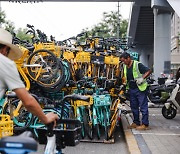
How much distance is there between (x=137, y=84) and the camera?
28.1ft

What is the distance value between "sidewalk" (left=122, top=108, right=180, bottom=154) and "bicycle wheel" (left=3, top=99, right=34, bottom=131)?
6.57ft

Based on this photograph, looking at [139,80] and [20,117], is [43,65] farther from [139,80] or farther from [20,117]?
[139,80]

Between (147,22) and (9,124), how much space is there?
25.4 meters

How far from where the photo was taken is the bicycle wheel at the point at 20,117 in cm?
739

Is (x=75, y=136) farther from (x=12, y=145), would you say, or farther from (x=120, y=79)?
(x=120, y=79)

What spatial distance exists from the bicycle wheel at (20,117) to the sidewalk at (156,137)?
200 centimetres

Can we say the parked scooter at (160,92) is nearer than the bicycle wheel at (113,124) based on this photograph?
No

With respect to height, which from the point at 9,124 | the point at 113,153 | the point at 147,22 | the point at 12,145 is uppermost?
the point at 147,22

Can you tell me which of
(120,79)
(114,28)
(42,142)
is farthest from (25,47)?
(114,28)

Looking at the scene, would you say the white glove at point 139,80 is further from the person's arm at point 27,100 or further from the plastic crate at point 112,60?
the person's arm at point 27,100

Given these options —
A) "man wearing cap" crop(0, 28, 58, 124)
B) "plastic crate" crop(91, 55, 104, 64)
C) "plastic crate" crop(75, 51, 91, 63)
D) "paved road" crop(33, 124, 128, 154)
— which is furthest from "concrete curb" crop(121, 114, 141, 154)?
"man wearing cap" crop(0, 28, 58, 124)

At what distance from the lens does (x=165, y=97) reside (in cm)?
1102

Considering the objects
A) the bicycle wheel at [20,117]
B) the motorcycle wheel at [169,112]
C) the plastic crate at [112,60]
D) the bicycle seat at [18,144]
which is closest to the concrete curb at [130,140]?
the motorcycle wheel at [169,112]

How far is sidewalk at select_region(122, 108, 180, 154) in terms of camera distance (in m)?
6.64
